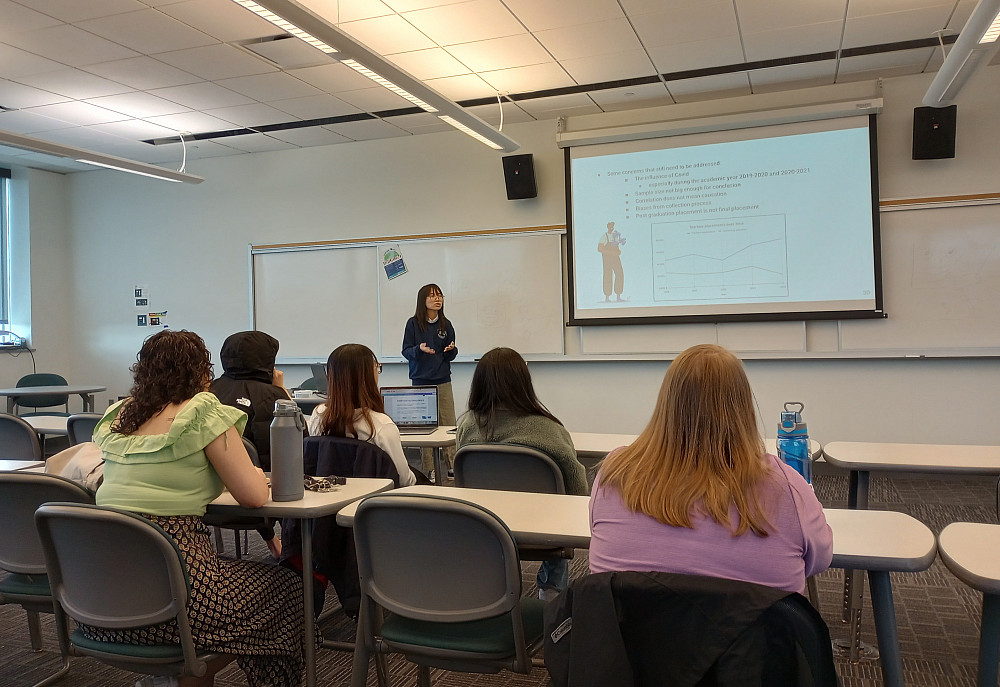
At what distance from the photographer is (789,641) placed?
1242 mm

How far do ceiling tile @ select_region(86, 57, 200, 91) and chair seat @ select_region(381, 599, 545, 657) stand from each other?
4204mm

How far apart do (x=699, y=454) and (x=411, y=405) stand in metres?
2.56

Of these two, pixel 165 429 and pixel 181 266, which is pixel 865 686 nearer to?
pixel 165 429

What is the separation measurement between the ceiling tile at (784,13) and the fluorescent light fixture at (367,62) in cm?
171

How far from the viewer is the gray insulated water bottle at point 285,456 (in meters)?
2.24

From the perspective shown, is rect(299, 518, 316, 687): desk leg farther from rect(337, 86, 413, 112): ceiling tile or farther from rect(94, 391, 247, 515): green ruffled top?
rect(337, 86, 413, 112): ceiling tile

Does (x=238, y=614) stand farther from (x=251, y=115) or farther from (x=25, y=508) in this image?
(x=251, y=115)

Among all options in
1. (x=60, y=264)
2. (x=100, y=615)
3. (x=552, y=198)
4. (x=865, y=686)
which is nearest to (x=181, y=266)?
(x=60, y=264)

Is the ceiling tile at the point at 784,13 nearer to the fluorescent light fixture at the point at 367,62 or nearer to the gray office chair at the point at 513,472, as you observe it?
the fluorescent light fixture at the point at 367,62

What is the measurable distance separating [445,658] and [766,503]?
876 mm

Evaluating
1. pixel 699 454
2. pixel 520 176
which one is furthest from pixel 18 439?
pixel 520 176

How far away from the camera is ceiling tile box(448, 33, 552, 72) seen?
4590 millimetres

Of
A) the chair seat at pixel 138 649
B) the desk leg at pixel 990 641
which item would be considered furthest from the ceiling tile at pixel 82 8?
the desk leg at pixel 990 641

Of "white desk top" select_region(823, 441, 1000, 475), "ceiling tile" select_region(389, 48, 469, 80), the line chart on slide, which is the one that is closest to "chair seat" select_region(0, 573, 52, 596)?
"white desk top" select_region(823, 441, 1000, 475)
